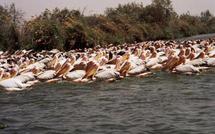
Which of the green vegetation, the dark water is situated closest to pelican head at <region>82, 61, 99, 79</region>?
the dark water

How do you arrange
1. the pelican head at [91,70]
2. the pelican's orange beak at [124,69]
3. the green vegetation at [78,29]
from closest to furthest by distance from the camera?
the pelican head at [91,70]
the pelican's orange beak at [124,69]
the green vegetation at [78,29]

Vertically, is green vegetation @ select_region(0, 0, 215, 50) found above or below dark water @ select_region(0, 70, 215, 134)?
above

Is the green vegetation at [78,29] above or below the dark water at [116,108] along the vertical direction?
above

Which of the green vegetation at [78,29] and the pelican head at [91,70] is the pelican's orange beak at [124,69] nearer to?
the pelican head at [91,70]

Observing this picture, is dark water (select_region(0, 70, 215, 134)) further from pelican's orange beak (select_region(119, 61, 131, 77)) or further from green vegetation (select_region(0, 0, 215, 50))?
green vegetation (select_region(0, 0, 215, 50))

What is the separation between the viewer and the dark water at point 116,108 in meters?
14.3

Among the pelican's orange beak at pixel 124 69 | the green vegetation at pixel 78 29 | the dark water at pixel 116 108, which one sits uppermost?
the green vegetation at pixel 78 29

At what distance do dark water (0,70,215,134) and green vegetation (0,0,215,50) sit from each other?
2325 cm

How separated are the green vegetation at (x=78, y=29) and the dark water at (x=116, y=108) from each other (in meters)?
23.2

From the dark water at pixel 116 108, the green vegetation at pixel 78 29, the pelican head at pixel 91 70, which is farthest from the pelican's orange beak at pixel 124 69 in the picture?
the green vegetation at pixel 78 29

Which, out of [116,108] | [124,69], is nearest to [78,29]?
[124,69]

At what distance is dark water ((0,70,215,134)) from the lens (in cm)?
1430

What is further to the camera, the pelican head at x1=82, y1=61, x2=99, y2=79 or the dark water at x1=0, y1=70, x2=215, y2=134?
the pelican head at x1=82, y1=61, x2=99, y2=79

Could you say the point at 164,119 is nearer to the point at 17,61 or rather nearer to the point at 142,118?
the point at 142,118
